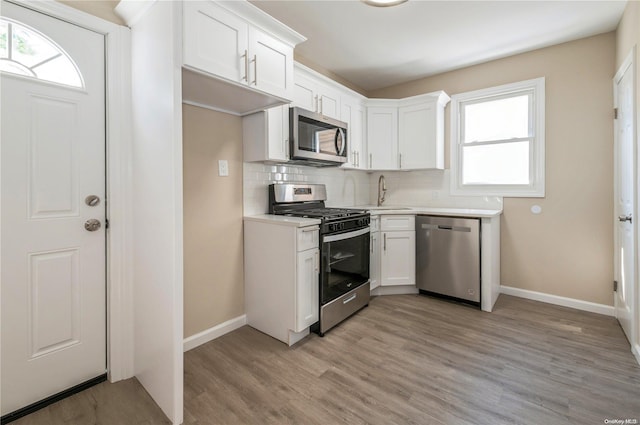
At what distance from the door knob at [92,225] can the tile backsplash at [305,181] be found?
42.3 inches

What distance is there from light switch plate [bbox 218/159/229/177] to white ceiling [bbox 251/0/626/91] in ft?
4.06

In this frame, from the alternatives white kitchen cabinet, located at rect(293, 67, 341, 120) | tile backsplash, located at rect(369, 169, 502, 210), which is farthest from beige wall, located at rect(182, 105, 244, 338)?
tile backsplash, located at rect(369, 169, 502, 210)

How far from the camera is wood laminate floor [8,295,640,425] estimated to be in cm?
157

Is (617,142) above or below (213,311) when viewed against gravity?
above

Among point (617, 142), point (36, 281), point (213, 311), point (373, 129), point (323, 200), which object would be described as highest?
point (373, 129)

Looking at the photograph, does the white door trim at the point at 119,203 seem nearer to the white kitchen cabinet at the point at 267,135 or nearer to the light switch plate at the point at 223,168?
the light switch plate at the point at 223,168

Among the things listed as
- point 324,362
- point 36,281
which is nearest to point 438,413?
point 324,362

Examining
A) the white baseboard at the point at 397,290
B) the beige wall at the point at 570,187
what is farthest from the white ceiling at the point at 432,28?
the white baseboard at the point at 397,290

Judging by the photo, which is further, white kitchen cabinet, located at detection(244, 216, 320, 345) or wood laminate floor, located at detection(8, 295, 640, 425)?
white kitchen cabinet, located at detection(244, 216, 320, 345)

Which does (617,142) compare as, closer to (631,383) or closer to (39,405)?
(631,383)

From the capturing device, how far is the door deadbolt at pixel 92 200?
1.76m

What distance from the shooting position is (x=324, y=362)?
2.05m

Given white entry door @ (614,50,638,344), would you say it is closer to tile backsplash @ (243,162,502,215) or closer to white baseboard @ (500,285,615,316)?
white baseboard @ (500,285,615,316)

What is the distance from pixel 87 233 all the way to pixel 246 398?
4.41 feet
